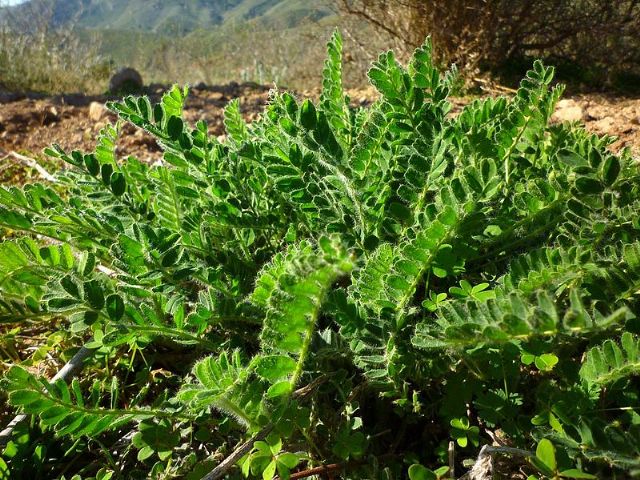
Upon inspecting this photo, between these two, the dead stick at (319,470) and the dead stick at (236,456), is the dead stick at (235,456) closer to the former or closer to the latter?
the dead stick at (236,456)

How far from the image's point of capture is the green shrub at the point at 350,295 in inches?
44.0

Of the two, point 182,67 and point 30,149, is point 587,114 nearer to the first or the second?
point 30,149

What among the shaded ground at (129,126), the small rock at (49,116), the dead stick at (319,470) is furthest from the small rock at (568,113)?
the small rock at (49,116)

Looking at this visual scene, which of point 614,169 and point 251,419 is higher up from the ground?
point 614,169

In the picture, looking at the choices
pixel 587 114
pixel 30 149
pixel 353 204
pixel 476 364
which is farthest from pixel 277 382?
pixel 30 149

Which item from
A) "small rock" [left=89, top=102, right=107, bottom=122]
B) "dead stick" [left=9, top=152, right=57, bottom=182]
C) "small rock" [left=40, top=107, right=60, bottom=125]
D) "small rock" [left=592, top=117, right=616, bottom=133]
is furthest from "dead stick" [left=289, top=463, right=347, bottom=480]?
"small rock" [left=40, top=107, right=60, bottom=125]

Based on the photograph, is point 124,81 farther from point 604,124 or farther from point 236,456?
point 236,456

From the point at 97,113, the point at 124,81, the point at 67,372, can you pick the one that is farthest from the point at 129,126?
the point at 124,81

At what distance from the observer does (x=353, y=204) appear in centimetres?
153

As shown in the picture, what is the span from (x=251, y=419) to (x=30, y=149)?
3.79 m

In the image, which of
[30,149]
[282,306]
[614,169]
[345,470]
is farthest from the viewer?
[30,149]

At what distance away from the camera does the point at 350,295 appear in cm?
142

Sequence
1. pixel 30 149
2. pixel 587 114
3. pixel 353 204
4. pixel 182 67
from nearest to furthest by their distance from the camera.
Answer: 1. pixel 353 204
2. pixel 587 114
3. pixel 30 149
4. pixel 182 67

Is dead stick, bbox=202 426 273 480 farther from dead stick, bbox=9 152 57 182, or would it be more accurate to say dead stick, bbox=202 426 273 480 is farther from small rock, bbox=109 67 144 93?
small rock, bbox=109 67 144 93
